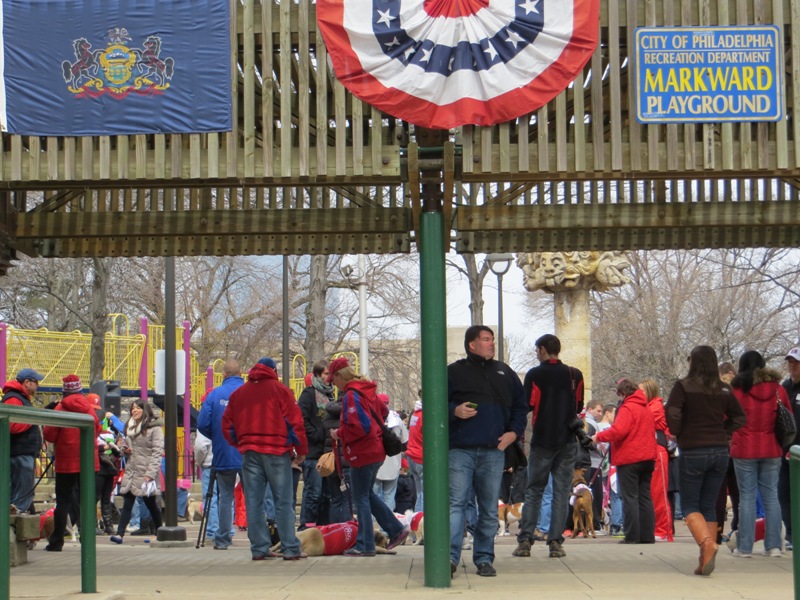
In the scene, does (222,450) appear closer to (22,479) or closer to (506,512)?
(22,479)

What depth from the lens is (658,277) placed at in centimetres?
4509

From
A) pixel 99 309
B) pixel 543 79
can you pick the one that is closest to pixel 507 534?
pixel 543 79

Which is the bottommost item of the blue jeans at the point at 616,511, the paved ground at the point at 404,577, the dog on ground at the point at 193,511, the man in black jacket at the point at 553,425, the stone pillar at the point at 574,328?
the dog on ground at the point at 193,511

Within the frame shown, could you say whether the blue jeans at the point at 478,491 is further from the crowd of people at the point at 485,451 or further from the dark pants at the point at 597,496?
the dark pants at the point at 597,496

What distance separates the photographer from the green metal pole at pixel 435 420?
950 centimetres

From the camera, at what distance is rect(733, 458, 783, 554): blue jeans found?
11508 millimetres

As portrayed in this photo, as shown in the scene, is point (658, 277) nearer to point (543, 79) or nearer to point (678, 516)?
point (678, 516)

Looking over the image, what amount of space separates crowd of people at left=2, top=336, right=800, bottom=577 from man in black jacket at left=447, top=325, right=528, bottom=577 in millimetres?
11

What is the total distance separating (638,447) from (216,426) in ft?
15.1

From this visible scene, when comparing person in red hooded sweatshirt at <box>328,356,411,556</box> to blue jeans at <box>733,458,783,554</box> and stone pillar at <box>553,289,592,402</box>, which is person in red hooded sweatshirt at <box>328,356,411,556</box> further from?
stone pillar at <box>553,289,592,402</box>

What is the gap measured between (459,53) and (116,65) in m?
2.57

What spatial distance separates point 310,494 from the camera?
1466 centimetres

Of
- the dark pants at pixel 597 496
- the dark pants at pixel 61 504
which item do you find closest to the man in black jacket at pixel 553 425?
the dark pants at pixel 61 504

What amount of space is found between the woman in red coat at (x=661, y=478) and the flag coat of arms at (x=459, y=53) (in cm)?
602
